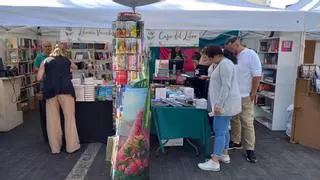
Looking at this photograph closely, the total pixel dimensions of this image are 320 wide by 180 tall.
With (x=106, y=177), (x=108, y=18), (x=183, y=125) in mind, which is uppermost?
(x=108, y=18)

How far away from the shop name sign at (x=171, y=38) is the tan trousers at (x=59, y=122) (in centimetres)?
210

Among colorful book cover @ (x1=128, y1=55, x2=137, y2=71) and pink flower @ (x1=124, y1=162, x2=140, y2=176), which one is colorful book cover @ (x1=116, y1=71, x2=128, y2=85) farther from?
pink flower @ (x1=124, y1=162, x2=140, y2=176)

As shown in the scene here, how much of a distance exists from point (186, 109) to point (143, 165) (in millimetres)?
967

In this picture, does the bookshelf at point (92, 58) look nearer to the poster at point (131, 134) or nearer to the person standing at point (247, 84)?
the person standing at point (247, 84)

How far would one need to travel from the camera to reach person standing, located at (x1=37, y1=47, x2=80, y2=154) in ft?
12.6

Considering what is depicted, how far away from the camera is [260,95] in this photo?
19.6 feet

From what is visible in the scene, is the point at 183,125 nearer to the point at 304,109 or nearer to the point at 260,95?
the point at 304,109

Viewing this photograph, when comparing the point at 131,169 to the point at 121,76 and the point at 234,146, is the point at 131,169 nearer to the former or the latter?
the point at 121,76

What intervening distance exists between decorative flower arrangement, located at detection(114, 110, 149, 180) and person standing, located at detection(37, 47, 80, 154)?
133 cm

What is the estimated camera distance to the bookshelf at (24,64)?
6453 millimetres

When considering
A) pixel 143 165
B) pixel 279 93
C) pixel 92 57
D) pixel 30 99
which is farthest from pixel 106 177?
pixel 92 57

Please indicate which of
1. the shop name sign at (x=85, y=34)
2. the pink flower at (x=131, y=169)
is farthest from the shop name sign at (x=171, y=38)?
the pink flower at (x=131, y=169)

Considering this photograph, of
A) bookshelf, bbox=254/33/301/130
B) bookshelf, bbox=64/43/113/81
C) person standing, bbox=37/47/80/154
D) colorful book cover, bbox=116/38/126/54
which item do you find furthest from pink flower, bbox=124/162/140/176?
bookshelf, bbox=64/43/113/81

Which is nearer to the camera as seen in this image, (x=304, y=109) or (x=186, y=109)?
(x=186, y=109)
